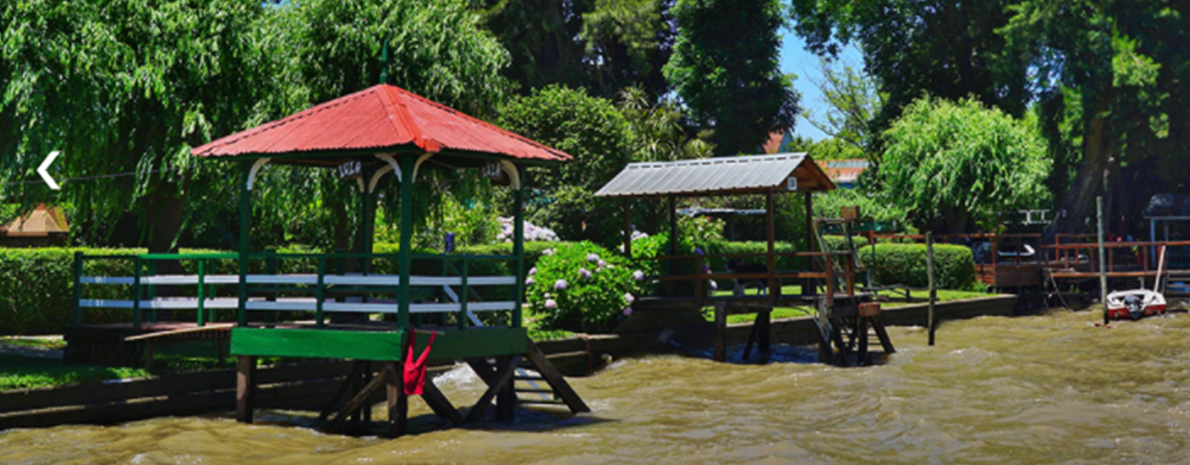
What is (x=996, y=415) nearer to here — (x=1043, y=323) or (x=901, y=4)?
(x=1043, y=323)

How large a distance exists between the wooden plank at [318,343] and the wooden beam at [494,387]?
5.37 feet

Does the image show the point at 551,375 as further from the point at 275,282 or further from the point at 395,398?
the point at 275,282

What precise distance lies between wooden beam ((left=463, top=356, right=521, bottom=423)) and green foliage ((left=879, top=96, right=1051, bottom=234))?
88.1 ft

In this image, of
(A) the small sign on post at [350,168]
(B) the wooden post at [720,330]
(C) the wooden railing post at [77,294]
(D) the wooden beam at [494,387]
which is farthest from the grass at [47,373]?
(B) the wooden post at [720,330]

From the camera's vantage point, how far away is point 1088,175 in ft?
144

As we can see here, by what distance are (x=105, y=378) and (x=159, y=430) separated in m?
1.19

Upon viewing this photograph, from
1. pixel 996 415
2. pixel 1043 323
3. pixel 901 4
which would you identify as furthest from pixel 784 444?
pixel 901 4

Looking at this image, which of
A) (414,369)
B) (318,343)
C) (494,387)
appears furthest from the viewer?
(494,387)

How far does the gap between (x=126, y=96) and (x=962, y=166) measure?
93.5ft

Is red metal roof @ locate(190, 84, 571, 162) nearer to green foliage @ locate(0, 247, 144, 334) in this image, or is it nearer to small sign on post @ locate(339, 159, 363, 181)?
small sign on post @ locate(339, 159, 363, 181)

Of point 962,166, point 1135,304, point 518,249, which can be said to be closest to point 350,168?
point 518,249

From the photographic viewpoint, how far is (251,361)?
1388 cm

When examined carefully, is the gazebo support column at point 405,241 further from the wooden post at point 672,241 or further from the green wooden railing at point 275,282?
the wooden post at point 672,241

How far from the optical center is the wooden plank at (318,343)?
12812 millimetres
